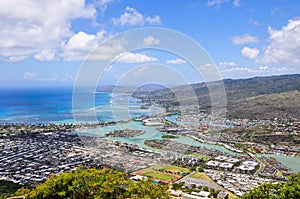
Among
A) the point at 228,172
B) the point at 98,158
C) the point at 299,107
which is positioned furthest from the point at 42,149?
the point at 299,107

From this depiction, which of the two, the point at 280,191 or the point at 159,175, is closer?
the point at 280,191

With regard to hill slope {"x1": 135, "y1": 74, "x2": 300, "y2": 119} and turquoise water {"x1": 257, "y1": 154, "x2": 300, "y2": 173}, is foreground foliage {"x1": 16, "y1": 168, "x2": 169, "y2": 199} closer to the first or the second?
turquoise water {"x1": 257, "y1": 154, "x2": 300, "y2": 173}

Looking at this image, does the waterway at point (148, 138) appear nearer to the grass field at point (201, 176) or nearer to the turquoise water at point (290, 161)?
the turquoise water at point (290, 161)

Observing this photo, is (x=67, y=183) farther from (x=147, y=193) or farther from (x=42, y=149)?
(x=42, y=149)

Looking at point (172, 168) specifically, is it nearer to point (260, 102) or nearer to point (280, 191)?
point (280, 191)

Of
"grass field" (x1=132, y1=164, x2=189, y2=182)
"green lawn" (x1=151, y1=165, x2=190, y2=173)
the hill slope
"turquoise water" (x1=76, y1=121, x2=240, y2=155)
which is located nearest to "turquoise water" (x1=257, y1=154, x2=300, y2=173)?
"turquoise water" (x1=76, y1=121, x2=240, y2=155)

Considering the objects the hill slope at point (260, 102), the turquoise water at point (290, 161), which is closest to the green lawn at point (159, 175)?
the turquoise water at point (290, 161)

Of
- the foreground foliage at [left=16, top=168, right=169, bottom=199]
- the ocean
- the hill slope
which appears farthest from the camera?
the hill slope

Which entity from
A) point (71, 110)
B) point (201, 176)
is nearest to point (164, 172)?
point (201, 176)

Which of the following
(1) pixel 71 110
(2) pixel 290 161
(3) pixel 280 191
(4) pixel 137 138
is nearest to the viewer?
(3) pixel 280 191
